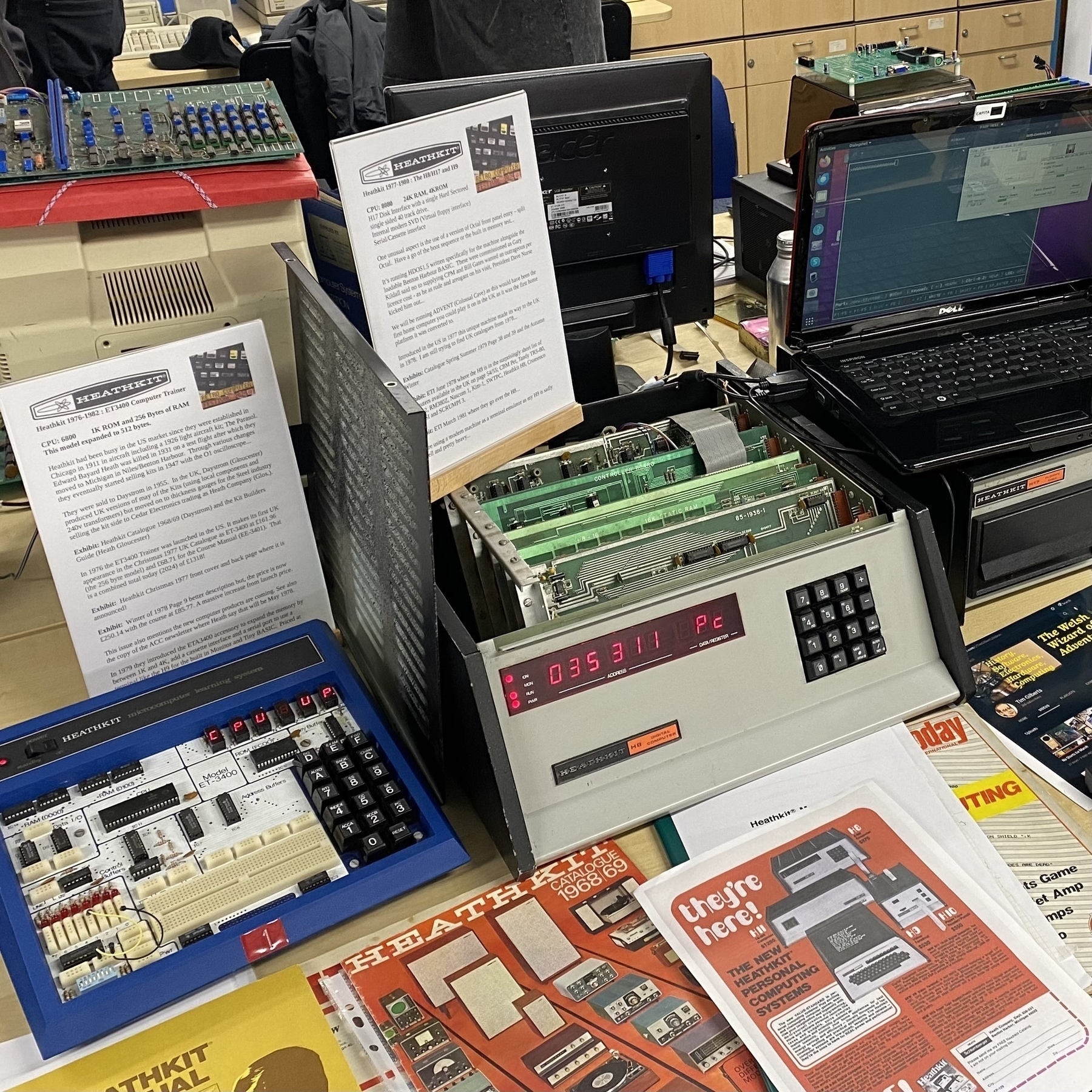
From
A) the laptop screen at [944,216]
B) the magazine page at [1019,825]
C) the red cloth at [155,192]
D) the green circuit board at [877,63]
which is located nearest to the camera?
the magazine page at [1019,825]

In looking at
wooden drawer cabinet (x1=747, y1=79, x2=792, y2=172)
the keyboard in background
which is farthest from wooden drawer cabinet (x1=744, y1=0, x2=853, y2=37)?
the keyboard in background

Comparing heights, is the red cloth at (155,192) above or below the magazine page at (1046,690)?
above

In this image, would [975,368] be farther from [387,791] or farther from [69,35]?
[69,35]

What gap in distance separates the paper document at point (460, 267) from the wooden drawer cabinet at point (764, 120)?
362 centimetres

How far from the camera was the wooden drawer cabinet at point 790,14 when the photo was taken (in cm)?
422

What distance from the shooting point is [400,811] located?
91 centimetres

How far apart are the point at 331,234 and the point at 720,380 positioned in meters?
0.46

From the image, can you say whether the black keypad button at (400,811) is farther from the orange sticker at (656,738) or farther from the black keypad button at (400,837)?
the orange sticker at (656,738)

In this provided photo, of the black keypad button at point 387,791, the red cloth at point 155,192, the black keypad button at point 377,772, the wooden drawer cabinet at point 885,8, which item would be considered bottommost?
the black keypad button at point 387,791

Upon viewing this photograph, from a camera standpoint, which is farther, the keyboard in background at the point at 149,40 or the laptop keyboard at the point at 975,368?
the keyboard in background at the point at 149,40

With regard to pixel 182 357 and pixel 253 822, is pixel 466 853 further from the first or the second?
pixel 182 357

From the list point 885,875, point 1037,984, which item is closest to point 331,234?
point 885,875

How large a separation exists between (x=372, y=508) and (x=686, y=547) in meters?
0.28

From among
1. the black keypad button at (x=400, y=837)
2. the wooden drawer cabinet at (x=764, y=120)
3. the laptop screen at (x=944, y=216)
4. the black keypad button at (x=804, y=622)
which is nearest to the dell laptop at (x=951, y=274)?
the laptop screen at (x=944, y=216)
